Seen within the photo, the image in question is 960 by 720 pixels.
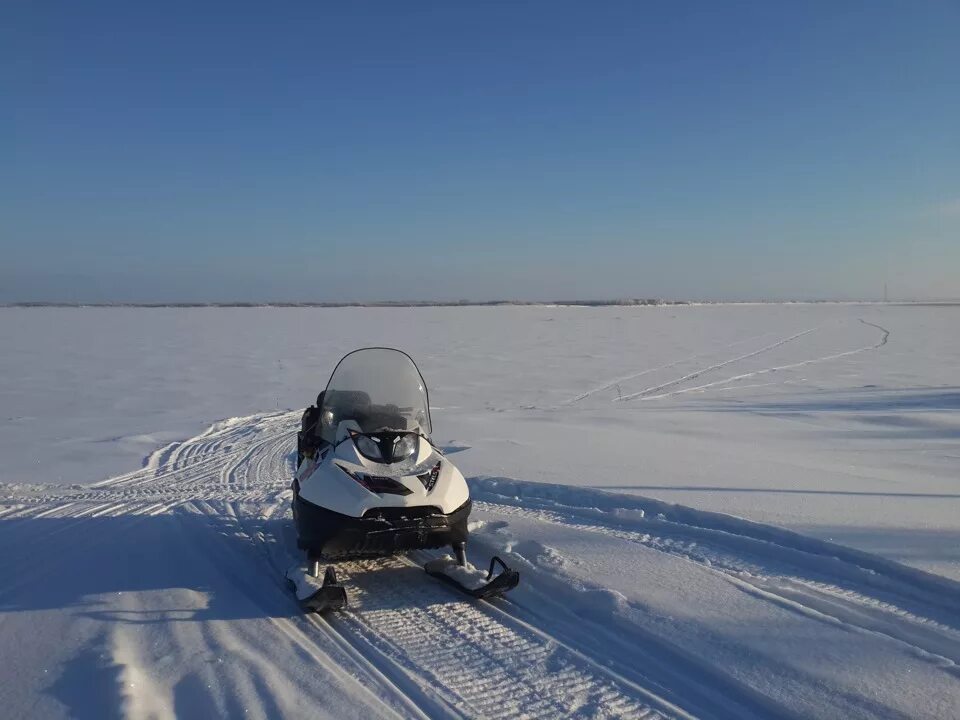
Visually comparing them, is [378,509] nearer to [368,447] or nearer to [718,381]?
[368,447]

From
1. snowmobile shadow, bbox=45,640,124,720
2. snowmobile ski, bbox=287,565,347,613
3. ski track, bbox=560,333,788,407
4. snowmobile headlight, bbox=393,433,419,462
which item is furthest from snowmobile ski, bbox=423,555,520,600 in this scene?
ski track, bbox=560,333,788,407

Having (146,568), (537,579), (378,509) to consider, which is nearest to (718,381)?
(537,579)

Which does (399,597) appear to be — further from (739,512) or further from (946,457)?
(946,457)

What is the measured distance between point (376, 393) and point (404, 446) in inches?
41.9

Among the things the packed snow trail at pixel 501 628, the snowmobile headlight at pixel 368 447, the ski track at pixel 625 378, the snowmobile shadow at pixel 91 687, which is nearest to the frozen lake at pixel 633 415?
the ski track at pixel 625 378

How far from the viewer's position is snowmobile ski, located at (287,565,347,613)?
428 cm

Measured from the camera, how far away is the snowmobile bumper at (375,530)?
455 cm

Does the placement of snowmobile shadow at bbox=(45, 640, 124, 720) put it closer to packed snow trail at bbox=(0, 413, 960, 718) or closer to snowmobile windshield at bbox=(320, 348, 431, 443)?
packed snow trail at bbox=(0, 413, 960, 718)

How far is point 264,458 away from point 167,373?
1133 cm

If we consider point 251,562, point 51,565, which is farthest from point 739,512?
point 51,565

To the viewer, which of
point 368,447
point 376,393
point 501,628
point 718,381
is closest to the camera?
point 501,628

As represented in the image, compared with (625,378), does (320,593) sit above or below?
above

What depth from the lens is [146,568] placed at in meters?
5.12

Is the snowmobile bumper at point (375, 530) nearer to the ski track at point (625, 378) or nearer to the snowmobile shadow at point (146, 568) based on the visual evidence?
the snowmobile shadow at point (146, 568)
